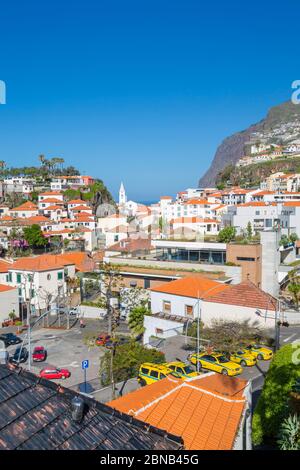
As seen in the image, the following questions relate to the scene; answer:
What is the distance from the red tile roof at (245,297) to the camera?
90.6 feet

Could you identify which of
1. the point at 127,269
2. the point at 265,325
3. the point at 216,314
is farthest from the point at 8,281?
the point at 265,325

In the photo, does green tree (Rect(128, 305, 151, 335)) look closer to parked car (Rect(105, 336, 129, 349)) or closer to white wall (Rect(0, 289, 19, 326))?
parked car (Rect(105, 336, 129, 349))

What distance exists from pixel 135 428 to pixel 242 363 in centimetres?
1868

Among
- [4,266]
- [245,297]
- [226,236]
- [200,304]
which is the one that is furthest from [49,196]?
[245,297]

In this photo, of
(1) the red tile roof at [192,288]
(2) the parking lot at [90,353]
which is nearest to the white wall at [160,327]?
(2) the parking lot at [90,353]

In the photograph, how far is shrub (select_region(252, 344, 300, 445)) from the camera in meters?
13.0

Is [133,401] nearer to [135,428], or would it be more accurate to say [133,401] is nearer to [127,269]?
[135,428]

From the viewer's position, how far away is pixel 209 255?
3997 cm

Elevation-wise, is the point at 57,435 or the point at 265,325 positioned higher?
the point at 57,435

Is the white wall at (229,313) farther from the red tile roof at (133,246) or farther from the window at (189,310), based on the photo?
the red tile roof at (133,246)

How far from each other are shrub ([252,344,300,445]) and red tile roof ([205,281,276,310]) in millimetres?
13281

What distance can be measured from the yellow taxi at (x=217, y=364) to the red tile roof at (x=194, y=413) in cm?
896

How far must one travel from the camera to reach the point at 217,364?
2158 centimetres

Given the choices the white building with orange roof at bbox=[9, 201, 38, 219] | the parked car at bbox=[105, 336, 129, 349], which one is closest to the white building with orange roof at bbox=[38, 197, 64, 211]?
the white building with orange roof at bbox=[9, 201, 38, 219]
